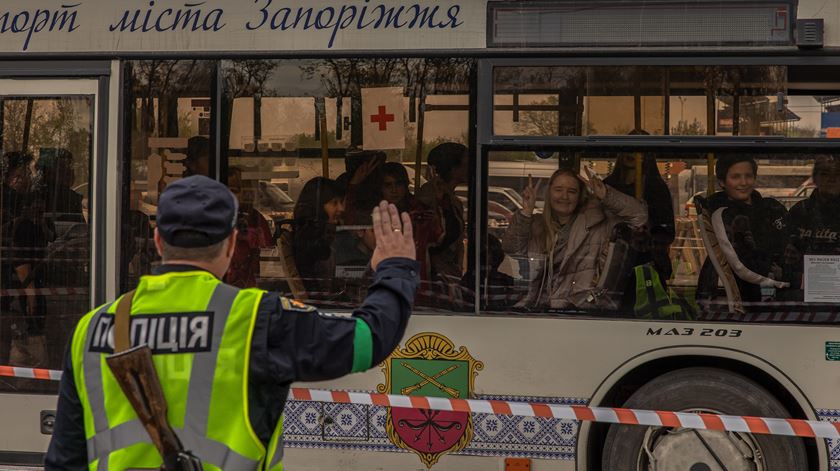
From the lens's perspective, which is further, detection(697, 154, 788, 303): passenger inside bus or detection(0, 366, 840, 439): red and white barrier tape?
detection(697, 154, 788, 303): passenger inside bus

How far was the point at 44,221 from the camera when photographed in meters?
5.81

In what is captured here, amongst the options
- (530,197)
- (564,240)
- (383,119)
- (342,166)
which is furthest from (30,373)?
(564,240)

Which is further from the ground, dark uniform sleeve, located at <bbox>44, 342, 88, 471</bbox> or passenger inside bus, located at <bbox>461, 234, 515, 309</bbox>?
passenger inside bus, located at <bbox>461, 234, 515, 309</bbox>

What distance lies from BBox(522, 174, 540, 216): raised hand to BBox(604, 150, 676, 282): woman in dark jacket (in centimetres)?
37

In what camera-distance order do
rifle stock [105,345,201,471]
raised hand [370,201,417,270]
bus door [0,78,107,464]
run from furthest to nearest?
1. bus door [0,78,107,464]
2. raised hand [370,201,417,270]
3. rifle stock [105,345,201,471]

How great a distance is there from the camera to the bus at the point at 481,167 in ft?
17.0

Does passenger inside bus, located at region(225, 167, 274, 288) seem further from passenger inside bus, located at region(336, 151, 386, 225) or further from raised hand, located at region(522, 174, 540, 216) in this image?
raised hand, located at region(522, 174, 540, 216)

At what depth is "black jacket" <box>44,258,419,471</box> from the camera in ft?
7.47

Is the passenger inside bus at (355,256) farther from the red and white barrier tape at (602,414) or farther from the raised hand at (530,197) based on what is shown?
the raised hand at (530,197)

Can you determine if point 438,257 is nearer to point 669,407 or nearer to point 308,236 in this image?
point 308,236

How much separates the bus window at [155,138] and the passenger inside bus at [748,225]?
8.71ft

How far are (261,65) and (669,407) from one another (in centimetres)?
273

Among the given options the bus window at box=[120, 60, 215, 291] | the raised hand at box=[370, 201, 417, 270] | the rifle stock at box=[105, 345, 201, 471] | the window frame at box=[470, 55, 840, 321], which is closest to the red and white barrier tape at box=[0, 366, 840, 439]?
the window frame at box=[470, 55, 840, 321]

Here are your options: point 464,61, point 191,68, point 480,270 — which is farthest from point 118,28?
point 480,270
